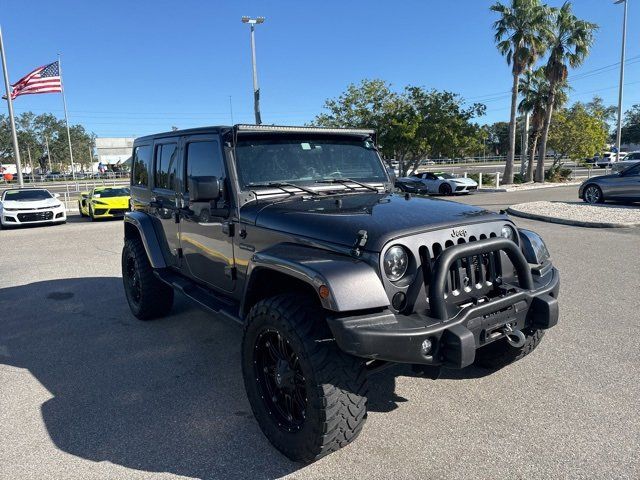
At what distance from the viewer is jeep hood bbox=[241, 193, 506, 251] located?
2707 millimetres

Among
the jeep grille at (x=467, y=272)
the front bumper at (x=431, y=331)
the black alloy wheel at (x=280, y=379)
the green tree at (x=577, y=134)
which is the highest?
the green tree at (x=577, y=134)

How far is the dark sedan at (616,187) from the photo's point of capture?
14.4 metres

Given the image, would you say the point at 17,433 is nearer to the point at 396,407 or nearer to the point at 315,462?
the point at 315,462

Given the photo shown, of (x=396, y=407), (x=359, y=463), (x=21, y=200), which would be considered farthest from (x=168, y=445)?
(x=21, y=200)

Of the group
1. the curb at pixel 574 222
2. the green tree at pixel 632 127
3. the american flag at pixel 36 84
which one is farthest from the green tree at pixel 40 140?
the green tree at pixel 632 127

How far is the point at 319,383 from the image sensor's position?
245 centimetres

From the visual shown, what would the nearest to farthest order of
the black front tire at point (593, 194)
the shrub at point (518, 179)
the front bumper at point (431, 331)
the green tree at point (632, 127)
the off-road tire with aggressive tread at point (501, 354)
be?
the front bumper at point (431, 331) < the off-road tire with aggressive tread at point (501, 354) < the black front tire at point (593, 194) < the shrub at point (518, 179) < the green tree at point (632, 127)

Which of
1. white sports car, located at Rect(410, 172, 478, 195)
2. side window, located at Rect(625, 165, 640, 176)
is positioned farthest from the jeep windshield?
white sports car, located at Rect(410, 172, 478, 195)

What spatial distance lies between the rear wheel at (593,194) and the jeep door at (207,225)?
15168 millimetres

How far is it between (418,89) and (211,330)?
2522 centimetres

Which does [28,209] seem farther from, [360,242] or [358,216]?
[360,242]

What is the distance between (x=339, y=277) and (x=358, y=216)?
0.65 meters

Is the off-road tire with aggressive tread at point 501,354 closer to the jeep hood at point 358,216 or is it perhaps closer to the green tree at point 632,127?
the jeep hood at point 358,216

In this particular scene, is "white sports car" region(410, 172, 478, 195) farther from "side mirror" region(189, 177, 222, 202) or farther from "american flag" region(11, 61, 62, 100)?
"side mirror" region(189, 177, 222, 202)
